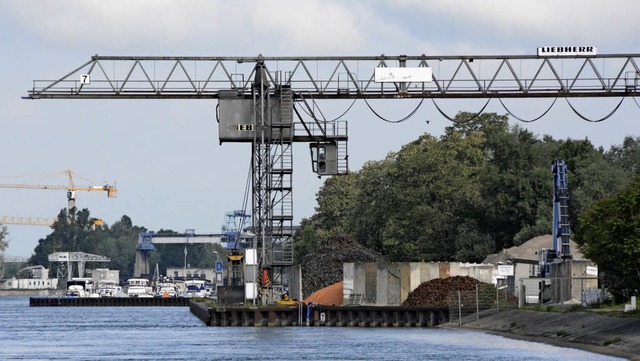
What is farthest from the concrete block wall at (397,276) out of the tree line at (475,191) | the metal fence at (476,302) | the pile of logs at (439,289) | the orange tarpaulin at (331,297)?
the tree line at (475,191)

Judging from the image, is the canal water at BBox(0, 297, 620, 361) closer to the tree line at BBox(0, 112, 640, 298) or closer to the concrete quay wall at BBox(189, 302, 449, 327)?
the concrete quay wall at BBox(189, 302, 449, 327)

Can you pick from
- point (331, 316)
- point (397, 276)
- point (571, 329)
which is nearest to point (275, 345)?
point (571, 329)

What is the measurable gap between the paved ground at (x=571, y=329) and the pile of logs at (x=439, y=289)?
5.49m

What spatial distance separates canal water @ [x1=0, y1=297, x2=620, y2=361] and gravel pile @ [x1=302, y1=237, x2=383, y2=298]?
91.5 feet

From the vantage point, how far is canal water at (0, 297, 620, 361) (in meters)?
64.6

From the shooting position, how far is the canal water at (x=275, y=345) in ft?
212

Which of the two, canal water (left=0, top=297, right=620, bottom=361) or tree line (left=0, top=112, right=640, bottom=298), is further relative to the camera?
tree line (left=0, top=112, right=640, bottom=298)

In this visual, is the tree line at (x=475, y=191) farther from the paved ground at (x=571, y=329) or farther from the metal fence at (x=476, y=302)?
the paved ground at (x=571, y=329)

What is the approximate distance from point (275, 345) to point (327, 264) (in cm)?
5471

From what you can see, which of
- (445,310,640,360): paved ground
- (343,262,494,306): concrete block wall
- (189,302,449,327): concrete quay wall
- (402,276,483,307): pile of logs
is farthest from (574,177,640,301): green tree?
(343,262,494,306): concrete block wall

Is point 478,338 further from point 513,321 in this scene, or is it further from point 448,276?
point 448,276

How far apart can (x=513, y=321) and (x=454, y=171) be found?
2439 inches

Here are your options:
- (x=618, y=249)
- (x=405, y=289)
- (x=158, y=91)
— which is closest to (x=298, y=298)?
(x=405, y=289)

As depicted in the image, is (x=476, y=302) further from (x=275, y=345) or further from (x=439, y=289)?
(x=275, y=345)
